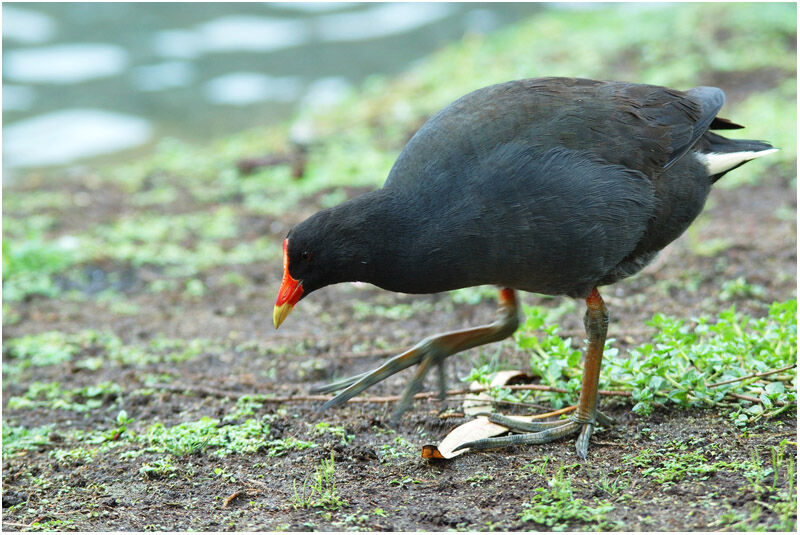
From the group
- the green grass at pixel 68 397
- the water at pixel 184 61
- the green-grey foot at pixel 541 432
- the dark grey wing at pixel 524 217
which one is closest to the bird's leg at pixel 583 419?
the green-grey foot at pixel 541 432

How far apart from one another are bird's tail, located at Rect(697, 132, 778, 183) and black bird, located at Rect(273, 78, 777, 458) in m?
0.23

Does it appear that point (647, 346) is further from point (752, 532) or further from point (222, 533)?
point (222, 533)

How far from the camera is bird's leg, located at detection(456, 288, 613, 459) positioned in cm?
316

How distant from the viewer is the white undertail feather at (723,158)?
3596 millimetres

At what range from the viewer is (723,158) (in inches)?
142

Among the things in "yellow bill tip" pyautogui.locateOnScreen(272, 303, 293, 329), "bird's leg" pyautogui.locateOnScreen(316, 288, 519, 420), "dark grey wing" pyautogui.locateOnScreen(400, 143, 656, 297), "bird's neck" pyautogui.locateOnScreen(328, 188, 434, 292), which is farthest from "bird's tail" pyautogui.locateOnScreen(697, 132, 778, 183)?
"yellow bill tip" pyautogui.locateOnScreen(272, 303, 293, 329)

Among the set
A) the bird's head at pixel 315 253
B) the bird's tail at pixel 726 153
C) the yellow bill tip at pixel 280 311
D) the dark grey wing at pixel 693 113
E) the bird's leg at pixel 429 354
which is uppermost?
the dark grey wing at pixel 693 113

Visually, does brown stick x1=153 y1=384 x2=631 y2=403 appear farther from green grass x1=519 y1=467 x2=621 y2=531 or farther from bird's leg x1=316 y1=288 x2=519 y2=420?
green grass x1=519 y1=467 x2=621 y2=531

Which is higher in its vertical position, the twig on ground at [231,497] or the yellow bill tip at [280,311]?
the yellow bill tip at [280,311]

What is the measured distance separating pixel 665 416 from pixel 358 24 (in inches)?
430

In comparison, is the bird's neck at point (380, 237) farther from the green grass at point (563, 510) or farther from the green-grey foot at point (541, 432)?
the green grass at point (563, 510)

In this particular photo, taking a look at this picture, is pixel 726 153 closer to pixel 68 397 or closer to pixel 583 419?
pixel 583 419

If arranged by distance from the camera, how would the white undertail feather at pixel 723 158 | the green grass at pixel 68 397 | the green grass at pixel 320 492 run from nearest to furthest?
the green grass at pixel 320 492 < the white undertail feather at pixel 723 158 < the green grass at pixel 68 397

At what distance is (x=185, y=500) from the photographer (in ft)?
9.55
